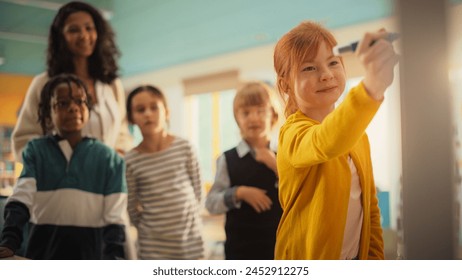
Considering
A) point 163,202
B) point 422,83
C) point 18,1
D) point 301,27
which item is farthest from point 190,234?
point 18,1

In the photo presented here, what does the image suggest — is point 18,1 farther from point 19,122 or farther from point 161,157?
point 161,157

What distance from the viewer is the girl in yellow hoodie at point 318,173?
1237 mm

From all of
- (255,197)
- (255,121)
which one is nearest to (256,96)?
(255,121)

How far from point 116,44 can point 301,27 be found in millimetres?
630

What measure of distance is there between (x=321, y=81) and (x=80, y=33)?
0.82m

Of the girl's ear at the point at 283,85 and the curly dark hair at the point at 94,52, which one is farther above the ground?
the curly dark hair at the point at 94,52

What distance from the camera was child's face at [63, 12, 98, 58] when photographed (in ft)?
5.24

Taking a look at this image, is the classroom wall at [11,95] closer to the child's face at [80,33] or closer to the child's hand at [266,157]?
the child's face at [80,33]

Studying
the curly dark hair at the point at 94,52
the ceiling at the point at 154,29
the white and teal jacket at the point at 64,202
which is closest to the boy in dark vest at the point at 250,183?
the ceiling at the point at 154,29

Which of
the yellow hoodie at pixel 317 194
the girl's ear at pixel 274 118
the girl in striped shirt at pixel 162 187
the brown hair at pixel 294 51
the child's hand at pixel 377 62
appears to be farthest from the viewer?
the girl in striped shirt at pixel 162 187

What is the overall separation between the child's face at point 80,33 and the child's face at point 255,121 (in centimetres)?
56

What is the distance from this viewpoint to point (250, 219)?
1460mm

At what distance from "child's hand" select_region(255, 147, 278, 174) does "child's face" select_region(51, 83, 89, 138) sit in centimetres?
58
